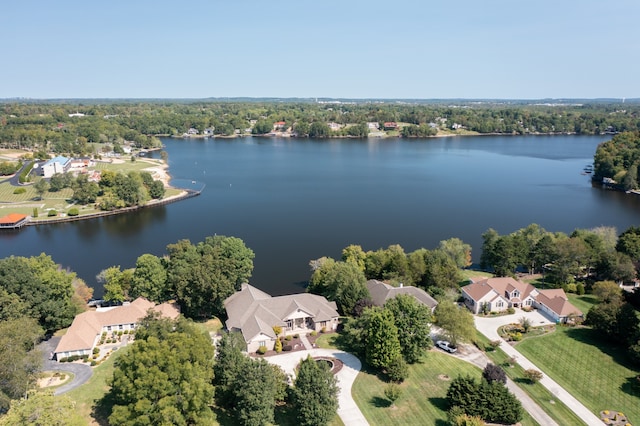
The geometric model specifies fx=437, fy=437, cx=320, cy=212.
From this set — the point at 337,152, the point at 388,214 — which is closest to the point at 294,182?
the point at 388,214

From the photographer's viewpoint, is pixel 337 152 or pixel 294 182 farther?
pixel 337 152

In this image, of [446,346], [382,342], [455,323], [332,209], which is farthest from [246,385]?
[332,209]

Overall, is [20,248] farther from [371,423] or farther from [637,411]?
[637,411]

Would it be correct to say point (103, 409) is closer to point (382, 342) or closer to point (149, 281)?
point (149, 281)

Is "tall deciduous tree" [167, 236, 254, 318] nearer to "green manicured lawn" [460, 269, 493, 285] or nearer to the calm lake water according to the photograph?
the calm lake water

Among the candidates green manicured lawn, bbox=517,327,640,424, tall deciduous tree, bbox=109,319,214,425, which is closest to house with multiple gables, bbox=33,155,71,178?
A: tall deciduous tree, bbox=109,319,214,425

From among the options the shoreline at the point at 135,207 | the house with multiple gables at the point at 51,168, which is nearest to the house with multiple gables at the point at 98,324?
the shoreline at the point at 135,207
